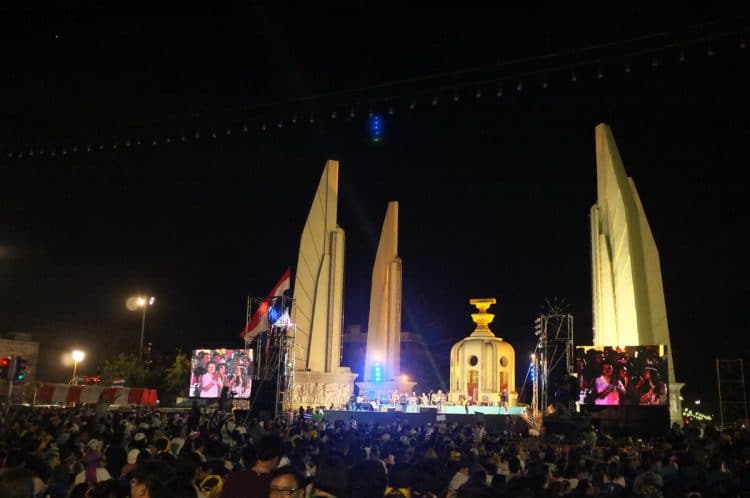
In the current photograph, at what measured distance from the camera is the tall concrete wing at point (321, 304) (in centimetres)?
3884

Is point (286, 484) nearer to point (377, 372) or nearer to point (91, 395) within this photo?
point (91, 395)

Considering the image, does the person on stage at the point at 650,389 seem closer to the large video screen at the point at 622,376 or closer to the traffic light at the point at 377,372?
the large video screen at the point at 622,376

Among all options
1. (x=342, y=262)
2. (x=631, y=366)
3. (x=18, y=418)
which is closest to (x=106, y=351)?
(x=342, y=262)

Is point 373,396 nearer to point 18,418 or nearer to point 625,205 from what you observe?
point 625,205

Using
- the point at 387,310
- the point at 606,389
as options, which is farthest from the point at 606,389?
the point at 387,310

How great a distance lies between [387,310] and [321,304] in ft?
16.6

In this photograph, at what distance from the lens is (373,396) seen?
41.8m

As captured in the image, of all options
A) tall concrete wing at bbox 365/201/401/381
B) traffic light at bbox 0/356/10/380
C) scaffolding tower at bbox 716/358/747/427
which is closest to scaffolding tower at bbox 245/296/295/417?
traffic light at bbox 0/356/10/380

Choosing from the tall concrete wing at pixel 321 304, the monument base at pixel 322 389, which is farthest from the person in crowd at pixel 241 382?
the tall concrete wing at pixel 321 304

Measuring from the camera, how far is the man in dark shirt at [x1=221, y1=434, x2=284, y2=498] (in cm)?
500

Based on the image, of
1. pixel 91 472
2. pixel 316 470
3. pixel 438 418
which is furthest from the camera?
pixel 438 418

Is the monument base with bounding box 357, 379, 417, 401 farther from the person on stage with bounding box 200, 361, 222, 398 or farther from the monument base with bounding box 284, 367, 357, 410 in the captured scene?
the person on stage with bounding box 200, 361, 222, 398

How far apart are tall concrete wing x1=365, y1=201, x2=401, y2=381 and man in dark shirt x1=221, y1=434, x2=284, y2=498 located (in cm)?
3839

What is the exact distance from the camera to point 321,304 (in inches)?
1656
